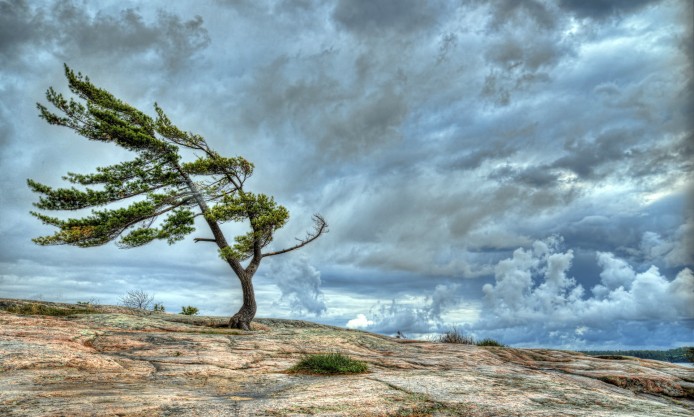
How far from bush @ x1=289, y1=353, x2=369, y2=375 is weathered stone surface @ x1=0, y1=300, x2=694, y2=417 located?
672mm

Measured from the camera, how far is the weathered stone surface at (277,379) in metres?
6.89

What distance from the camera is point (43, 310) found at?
21.6 metres

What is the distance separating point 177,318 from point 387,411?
1926 cm

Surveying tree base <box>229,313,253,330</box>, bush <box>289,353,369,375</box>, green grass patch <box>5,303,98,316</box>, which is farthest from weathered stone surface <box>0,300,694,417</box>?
tree base <box>229,313,253,330</box>

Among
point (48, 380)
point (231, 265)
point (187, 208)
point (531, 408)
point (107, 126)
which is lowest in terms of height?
point (48, 380)

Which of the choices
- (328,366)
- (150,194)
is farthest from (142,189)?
(328,366)

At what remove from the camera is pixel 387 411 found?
6.80 metres

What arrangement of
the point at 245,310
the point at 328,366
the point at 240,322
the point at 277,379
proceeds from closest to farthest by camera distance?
the point at 277,379 < the point at 328,366 < the point at 240,322 < the point at 245,310

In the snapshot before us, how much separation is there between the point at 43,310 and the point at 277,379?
1677cm

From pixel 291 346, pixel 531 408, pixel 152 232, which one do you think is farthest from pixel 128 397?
pixel 152 232

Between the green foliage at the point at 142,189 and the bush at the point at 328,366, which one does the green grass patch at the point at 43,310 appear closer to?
the green foliage at the point at 142,189

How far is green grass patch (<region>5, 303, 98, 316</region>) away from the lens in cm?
2112

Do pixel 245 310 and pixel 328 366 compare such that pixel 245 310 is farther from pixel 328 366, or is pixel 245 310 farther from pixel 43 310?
pixel 328 366

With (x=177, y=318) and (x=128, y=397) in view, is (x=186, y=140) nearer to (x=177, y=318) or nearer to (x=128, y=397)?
(x=177, y=318)
